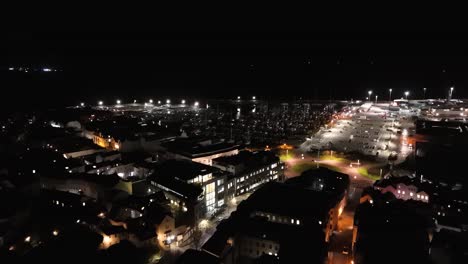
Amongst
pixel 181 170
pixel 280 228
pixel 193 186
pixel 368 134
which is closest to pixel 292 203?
pixel 280 228

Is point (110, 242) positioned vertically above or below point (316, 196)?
below

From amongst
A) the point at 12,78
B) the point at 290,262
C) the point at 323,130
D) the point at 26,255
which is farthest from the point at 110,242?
the point at 12,78

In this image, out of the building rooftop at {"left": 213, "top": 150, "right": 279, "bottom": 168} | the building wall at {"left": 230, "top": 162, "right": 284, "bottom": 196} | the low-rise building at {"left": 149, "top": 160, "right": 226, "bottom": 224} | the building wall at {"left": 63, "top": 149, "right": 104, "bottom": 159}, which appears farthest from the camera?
the building wall at {"left": 63, "top": 149, "right": 104, "bottom": 159}

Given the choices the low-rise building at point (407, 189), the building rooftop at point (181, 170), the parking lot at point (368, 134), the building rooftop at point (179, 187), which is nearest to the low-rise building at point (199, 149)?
the building rooftop at point (181, 170)

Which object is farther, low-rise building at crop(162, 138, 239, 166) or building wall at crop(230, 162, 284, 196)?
low-rise building at crop(162, 138, 239, 166)

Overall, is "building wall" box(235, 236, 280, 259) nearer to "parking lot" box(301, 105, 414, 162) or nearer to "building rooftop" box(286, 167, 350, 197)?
"building rooftop" box(286, 167, 350, 197)

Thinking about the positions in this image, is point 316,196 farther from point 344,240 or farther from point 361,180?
point 361,180

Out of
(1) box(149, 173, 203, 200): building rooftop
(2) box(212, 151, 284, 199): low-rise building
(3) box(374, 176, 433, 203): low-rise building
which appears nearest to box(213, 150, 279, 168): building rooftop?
(2) box(212, 151, 284, 199): low-rise building

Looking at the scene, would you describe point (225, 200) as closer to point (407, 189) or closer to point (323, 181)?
point (323, 181)
